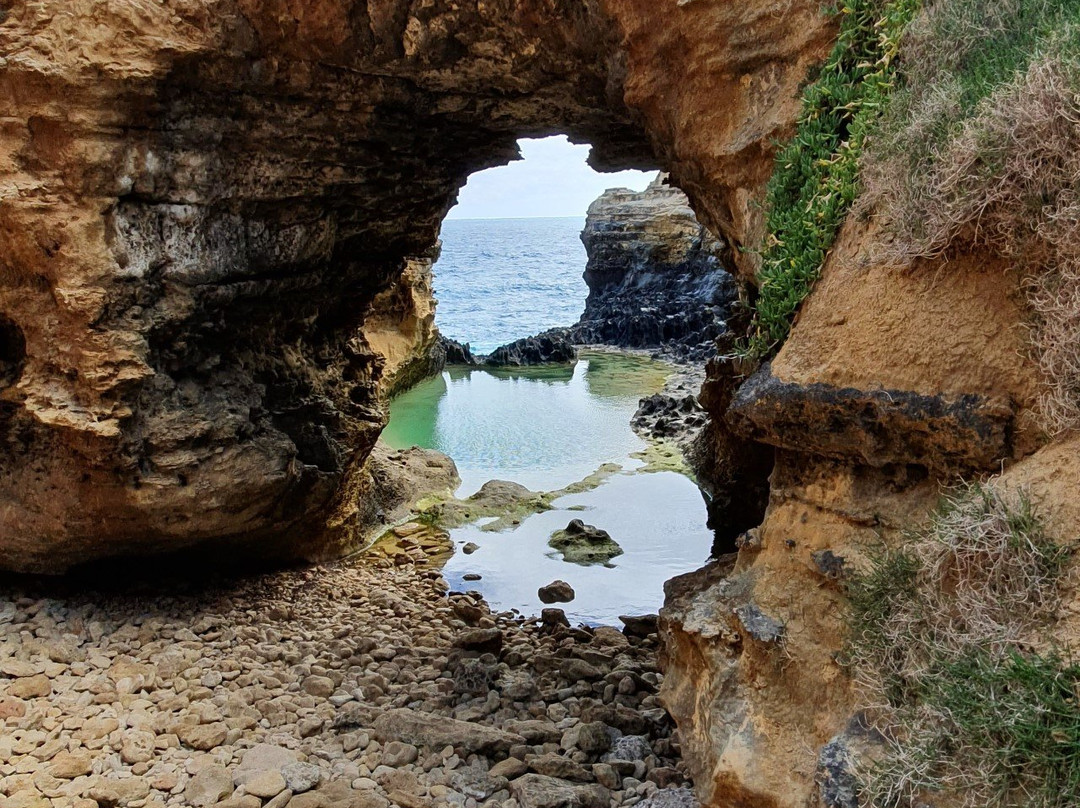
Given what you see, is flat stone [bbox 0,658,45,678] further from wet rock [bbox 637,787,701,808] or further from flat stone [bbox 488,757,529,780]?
wet rock [bbox 637,787,701,808]

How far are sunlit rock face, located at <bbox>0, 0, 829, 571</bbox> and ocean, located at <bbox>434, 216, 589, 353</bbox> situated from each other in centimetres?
1800

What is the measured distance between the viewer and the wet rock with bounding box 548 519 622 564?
997cm

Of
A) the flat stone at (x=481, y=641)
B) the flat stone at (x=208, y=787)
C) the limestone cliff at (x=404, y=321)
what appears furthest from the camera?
the limestone cliff at (x=404, y=321)

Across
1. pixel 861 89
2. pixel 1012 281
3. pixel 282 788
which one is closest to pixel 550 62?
pixel 861 89

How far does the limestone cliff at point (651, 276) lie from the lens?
28062 millimetres

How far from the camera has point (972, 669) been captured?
8.82 ft

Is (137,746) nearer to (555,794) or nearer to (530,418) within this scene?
(555,794)

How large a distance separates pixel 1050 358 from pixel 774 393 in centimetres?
113

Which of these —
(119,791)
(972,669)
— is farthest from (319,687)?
(972,669)

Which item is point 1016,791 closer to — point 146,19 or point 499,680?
point 499,680

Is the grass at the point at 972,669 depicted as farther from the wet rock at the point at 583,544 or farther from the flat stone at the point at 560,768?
the wet rock at the point at 583,544

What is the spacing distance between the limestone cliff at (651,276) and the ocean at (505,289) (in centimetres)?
533

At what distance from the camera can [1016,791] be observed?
8.08 feet

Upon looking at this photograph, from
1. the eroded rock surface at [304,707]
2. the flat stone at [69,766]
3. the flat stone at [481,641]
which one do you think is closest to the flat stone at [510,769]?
the eroded rock surface at [304,707]
